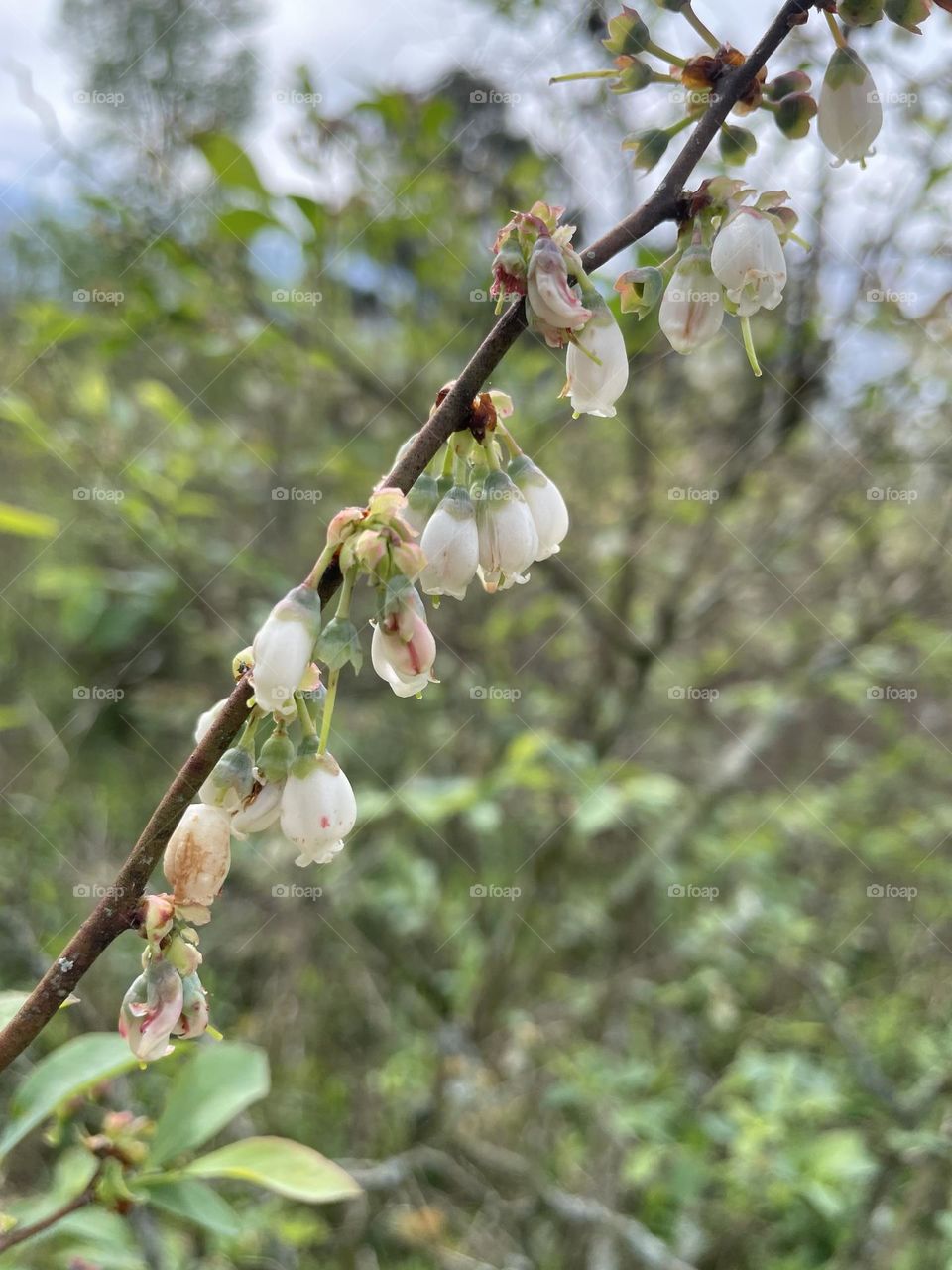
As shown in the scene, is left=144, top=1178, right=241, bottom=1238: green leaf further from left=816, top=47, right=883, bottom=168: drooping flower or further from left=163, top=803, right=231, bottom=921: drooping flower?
left=816, top=47, right=883, bottom=168: drooping flower

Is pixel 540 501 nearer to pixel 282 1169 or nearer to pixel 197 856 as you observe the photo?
pixel 197 856

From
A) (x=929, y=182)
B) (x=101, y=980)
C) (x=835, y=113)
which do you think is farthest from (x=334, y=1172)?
(x=929, y=182)

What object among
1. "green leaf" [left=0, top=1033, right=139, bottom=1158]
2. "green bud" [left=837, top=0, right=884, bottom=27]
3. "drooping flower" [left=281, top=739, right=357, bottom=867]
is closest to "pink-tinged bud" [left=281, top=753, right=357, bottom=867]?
"drooping flower" [left=281, top=739, right=357, bottom=867]

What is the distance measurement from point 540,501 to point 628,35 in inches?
16.3

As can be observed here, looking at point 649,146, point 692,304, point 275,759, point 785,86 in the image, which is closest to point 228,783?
point 275,759

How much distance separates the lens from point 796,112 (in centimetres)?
82

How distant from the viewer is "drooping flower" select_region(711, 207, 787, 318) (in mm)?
762

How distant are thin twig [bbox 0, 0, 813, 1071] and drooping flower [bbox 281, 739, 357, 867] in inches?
2.7

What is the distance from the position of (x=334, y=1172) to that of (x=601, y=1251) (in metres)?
1.49

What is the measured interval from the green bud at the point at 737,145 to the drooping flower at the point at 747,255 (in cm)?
13

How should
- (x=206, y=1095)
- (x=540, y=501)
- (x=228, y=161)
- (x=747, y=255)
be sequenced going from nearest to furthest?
(x=747, y=255), (x=540, y=501), (x=206, y=1095), (x=228, y=161)

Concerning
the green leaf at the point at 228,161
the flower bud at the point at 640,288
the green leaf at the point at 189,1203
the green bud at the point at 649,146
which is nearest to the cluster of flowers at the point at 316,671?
the flower bud at the point at 640,288

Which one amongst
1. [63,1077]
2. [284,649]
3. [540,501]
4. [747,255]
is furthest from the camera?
[63,1077]

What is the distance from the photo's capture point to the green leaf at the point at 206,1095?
122cm
